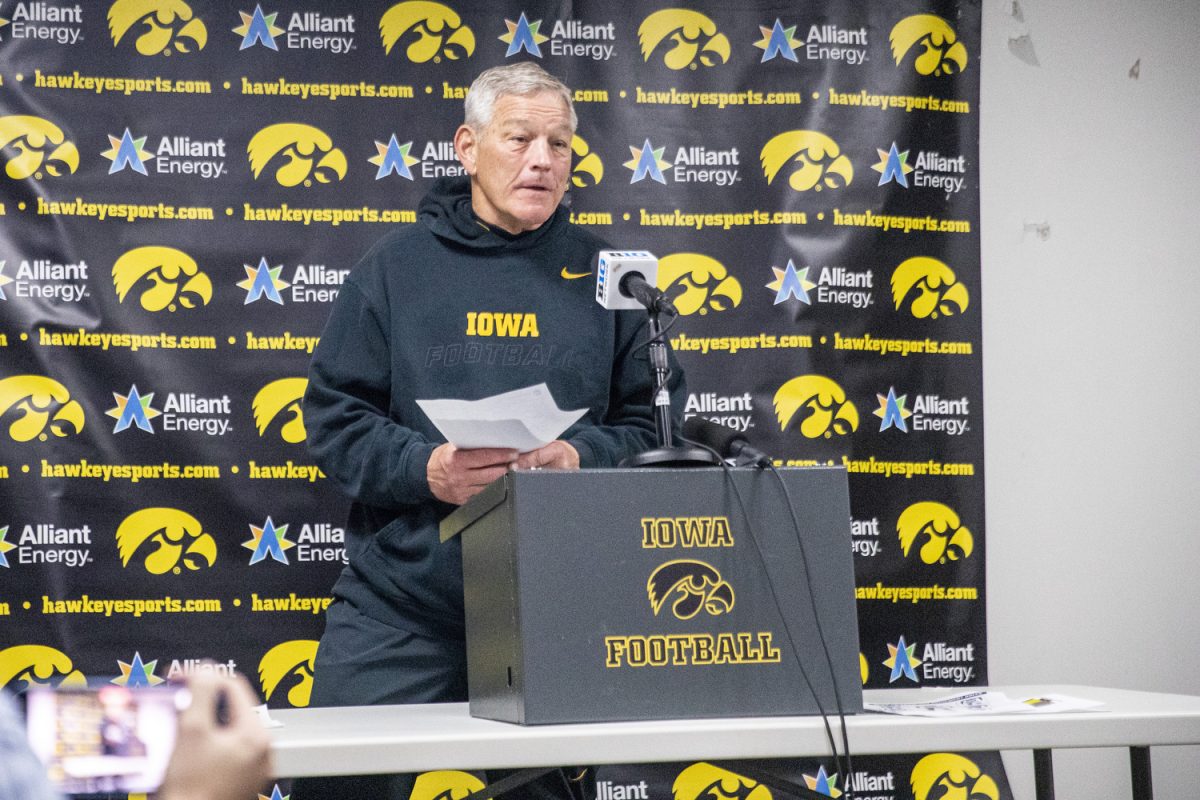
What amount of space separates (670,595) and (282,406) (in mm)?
1857

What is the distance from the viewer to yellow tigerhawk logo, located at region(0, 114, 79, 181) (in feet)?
10.4

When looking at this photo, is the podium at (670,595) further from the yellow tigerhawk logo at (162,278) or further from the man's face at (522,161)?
the yellow tigerhawk logo at (162,278)

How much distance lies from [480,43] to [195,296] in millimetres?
989

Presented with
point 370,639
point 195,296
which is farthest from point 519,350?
point 195,296

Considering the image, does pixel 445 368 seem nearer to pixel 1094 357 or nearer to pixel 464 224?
pixel 464 224

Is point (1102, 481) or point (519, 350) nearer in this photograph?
point (519, 350)

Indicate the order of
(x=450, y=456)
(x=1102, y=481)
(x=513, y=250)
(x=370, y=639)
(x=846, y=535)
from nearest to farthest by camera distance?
(x=846, y=535) → (x=450, y=456) → (x=370, y=639) → (x=513, y=250) → (x=1102, y=481)

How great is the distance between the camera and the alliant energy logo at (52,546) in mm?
3084

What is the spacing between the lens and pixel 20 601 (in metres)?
3.08

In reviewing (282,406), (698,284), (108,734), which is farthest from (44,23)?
(108,734)

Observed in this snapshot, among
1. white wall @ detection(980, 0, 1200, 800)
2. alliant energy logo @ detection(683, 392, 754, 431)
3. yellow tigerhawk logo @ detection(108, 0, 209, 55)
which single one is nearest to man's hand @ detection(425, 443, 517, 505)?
alliant energy logo @ detection(683, 392, 754, 431)

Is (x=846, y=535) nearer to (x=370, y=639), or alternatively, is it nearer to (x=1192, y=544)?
(x=370, y=639)

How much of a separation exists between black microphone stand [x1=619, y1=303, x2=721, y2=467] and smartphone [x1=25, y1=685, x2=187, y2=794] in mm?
966

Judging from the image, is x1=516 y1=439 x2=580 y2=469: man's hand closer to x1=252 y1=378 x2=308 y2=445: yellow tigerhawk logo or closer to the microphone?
the microphone
